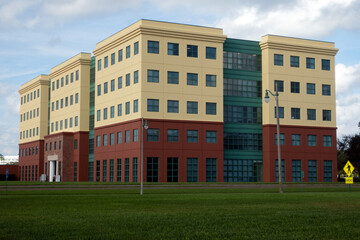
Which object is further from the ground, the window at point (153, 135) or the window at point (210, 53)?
the window at point (210, 53)

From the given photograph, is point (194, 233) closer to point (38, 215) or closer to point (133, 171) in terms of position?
point (38, 215)

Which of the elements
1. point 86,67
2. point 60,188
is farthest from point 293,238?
point 86,67

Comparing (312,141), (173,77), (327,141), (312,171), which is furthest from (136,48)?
(327,141)

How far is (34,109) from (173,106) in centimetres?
4523

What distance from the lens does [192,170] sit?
6675cm

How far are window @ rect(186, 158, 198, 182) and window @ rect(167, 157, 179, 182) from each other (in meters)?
1.52

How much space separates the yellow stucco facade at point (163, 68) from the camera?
6494cm

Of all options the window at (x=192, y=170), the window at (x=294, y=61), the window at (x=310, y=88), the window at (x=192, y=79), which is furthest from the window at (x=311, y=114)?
the window at (x=192, y=170)

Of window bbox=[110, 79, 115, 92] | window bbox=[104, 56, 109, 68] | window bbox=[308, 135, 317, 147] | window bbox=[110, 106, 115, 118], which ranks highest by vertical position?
window bbox=[104, 56, 109, 68]

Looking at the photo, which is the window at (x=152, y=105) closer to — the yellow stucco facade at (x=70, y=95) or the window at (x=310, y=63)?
the yellow stucco facade at (x=70, y=95)

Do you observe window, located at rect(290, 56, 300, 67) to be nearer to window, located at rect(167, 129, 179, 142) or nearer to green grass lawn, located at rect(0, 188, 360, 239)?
window, located at rect(167, 129, 179, 142)

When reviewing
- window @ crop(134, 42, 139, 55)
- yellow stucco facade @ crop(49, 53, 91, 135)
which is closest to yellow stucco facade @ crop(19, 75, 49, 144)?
yellow stucco facade @ crop(49, 53, 91, 135)

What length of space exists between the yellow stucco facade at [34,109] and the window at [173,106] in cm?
4010

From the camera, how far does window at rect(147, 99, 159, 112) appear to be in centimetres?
6474
